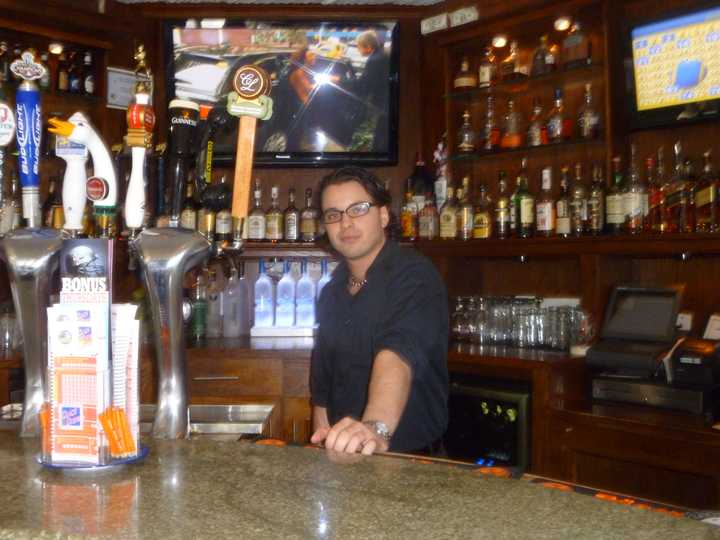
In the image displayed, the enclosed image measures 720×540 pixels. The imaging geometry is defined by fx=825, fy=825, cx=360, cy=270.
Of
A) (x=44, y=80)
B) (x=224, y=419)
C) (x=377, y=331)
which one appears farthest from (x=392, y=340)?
(x=44, y=80)

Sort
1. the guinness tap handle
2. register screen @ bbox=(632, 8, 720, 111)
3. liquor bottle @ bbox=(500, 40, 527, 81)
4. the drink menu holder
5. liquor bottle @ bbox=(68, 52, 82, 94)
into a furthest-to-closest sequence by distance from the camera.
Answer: liquor bottle @ bbox=(68, 52, 82, 94) → liquor bottle @ bbox=(500, 40, 527, 81) → register screen @ bbox=(632, 8, 720, 111) → the guinness tap handle → the drink menu holder

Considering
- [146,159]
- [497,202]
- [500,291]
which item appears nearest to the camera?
[146,159]

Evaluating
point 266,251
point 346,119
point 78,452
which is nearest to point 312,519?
point 78,452

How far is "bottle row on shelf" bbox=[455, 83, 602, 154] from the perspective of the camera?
3.38m

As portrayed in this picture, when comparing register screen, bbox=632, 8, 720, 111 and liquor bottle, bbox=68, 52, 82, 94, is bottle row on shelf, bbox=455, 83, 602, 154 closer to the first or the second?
register screen, bbox=632, 8, 720, 111

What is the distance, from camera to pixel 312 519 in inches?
38.7

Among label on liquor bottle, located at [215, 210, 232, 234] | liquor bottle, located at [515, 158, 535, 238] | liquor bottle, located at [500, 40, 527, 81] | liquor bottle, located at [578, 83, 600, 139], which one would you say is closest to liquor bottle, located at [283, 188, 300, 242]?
label on liquor bottle, located at [215, 210, 232, 234]

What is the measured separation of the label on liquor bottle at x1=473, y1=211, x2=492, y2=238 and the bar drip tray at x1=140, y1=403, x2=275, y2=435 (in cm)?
182

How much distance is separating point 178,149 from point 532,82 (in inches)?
95.1

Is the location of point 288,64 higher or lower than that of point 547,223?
higher

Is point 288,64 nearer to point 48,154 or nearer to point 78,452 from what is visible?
point 48,154

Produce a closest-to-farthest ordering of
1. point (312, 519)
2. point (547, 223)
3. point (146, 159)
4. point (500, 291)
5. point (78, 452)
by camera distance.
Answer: point (312, 519)
point (78, 452)
point (146, 159)
point (547, 223)
point (500, 291)

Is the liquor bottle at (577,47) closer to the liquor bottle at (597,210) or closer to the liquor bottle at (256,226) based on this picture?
the liquor bottle at (597,210)

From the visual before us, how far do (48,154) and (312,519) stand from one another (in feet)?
10.4
